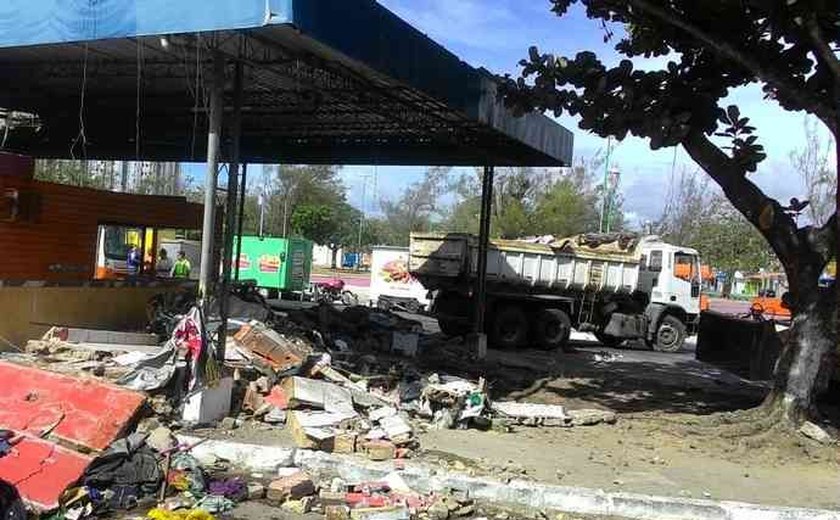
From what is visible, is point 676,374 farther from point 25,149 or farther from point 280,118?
point 25,149

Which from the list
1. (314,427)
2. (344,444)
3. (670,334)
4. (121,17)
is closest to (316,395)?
(314,427)

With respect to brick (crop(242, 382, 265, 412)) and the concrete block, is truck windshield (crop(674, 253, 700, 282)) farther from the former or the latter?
the concrete block

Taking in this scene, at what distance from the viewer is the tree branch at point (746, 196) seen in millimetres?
11016

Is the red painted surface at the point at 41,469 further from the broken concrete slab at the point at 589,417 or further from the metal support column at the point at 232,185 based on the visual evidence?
the broken concrete slab at the point at 589,417

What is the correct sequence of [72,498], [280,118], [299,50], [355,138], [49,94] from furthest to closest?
1. [355,138]
2. [280,118]
3. [49,94]
4. [299,50]
5. [72,498]

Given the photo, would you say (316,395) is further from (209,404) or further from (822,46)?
(822,46)

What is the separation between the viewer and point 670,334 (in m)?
23.5

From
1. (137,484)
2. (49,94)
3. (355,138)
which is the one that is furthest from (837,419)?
(49,94)

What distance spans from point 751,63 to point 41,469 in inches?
349

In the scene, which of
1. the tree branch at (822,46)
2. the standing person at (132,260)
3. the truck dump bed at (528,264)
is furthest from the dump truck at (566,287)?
the tree branch at (822,46)

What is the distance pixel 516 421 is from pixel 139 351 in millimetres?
5204

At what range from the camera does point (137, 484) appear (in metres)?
6.93

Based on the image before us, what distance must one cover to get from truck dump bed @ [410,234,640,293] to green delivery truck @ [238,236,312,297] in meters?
11.2

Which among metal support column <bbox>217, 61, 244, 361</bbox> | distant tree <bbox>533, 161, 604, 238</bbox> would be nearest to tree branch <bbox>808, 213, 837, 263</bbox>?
metal support column <bbox>217, 61, 244, 361</bbox>
